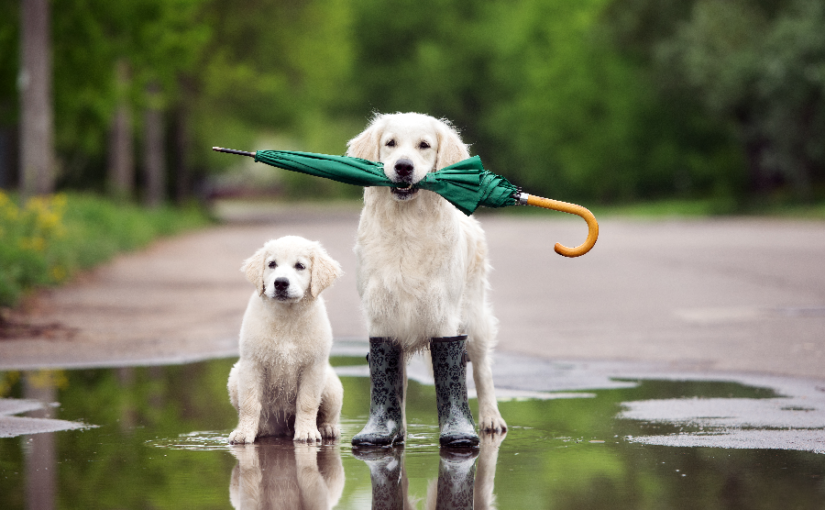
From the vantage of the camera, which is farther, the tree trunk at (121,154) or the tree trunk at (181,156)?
the tree trunk at (181,156)

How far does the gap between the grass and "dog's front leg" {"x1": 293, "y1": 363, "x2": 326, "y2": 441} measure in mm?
7848

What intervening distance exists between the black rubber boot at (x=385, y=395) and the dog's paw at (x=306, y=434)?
0.26 m

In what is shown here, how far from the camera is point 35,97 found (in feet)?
70.6

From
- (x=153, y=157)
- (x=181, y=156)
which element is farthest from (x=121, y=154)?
(x=181, y=156)

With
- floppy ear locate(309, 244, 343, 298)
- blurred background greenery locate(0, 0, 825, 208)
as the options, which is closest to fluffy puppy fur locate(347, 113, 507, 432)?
floppy ear locate(309, 244, 343, 298)

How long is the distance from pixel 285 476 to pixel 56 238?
44.0ft

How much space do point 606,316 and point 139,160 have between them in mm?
38063

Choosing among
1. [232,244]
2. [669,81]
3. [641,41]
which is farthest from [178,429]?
[641,41]

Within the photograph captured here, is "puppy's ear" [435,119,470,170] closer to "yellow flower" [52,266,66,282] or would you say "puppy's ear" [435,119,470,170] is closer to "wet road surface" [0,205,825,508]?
"wet road surface" [0,205,825,508]

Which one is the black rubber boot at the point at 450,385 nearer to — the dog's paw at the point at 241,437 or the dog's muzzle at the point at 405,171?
the dog's muzzle at the point at 405,171

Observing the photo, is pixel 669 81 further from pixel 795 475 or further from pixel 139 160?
pixel 795 475

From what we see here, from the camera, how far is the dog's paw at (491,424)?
7.18m

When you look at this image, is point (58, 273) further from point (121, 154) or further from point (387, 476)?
point (121, 154)

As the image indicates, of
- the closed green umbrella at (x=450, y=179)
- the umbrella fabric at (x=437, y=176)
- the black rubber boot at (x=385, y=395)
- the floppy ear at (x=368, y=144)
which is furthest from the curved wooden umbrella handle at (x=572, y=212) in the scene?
the black rubber boot at (x=385, y=395)
